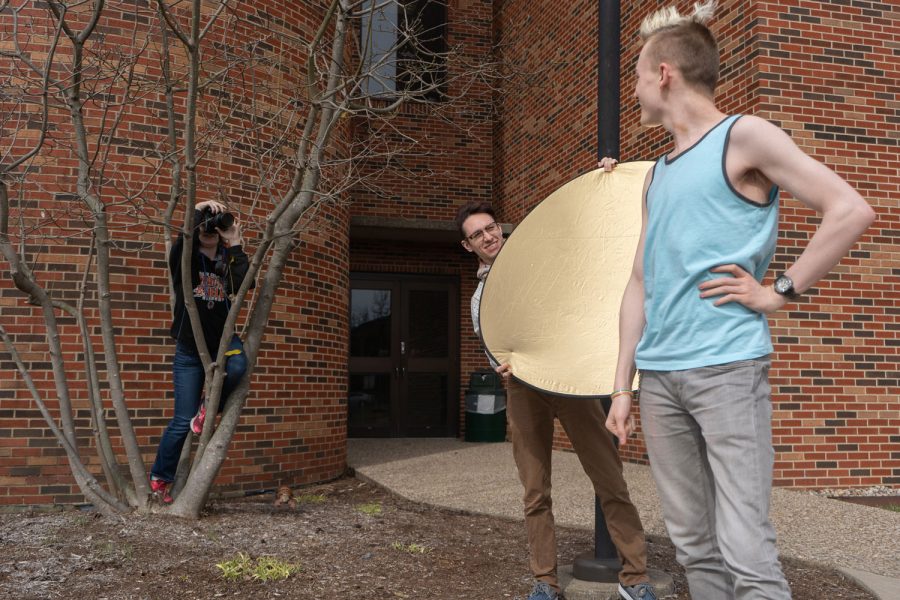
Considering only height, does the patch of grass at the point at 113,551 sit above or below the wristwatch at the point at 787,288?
below

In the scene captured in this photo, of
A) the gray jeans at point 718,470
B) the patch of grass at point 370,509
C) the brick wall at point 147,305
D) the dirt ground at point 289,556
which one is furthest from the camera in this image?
the brick wall at point 147,305

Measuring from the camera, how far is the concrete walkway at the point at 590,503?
162 inches

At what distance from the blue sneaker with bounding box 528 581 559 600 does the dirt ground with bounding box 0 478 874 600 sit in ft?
0.86

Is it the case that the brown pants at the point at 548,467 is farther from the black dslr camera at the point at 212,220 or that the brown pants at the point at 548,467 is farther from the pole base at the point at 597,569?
the black dslr camera at the point at 212,220

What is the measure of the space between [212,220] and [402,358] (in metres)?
8.11

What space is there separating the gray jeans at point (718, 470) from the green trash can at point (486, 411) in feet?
31.6

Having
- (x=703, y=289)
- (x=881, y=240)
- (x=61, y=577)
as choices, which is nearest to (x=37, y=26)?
(x=61, y=577)

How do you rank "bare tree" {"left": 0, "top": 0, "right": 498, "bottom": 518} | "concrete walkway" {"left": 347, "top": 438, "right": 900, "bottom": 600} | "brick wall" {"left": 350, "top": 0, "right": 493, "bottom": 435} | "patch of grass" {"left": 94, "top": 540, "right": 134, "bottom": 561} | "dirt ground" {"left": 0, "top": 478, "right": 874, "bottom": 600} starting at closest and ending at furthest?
"dirt ground" {"left": 0, "top": 478, "right": 874, "bottom": 600} < "patch of grass" {"left": 94, "top": 540, "right": 134, "bottom": 561} < "concrete walkway" {"left": 347, "top": 438, "right": 900, "bottom": 600} < "bare tree" {"left": 0, "top": 0, "right": 498, "bottom": 518} < "brick wall" {"left": 350, "top": 0, "right": 493, "bottom": 435}

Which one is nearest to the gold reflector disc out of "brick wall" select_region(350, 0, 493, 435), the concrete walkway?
the concrete walkway

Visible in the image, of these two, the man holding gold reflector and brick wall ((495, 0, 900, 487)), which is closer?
the man holding gold reflector

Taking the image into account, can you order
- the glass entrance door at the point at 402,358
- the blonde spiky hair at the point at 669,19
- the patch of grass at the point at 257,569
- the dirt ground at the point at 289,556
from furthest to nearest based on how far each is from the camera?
the glass entrance door at the point at 402,358, the patch of grass at the point at 257,569, the dirt ground at the point at 289,556, the blonde spiky hair at the point at 669,19

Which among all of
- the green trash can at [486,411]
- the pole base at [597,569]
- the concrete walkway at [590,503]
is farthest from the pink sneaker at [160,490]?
the green trash can at [486,411]

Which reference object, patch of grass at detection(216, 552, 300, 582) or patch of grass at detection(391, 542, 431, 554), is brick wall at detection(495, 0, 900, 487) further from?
patch of grass at detection(216, 552, 300, 582)

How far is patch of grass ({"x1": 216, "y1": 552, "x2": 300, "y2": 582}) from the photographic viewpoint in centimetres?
353
